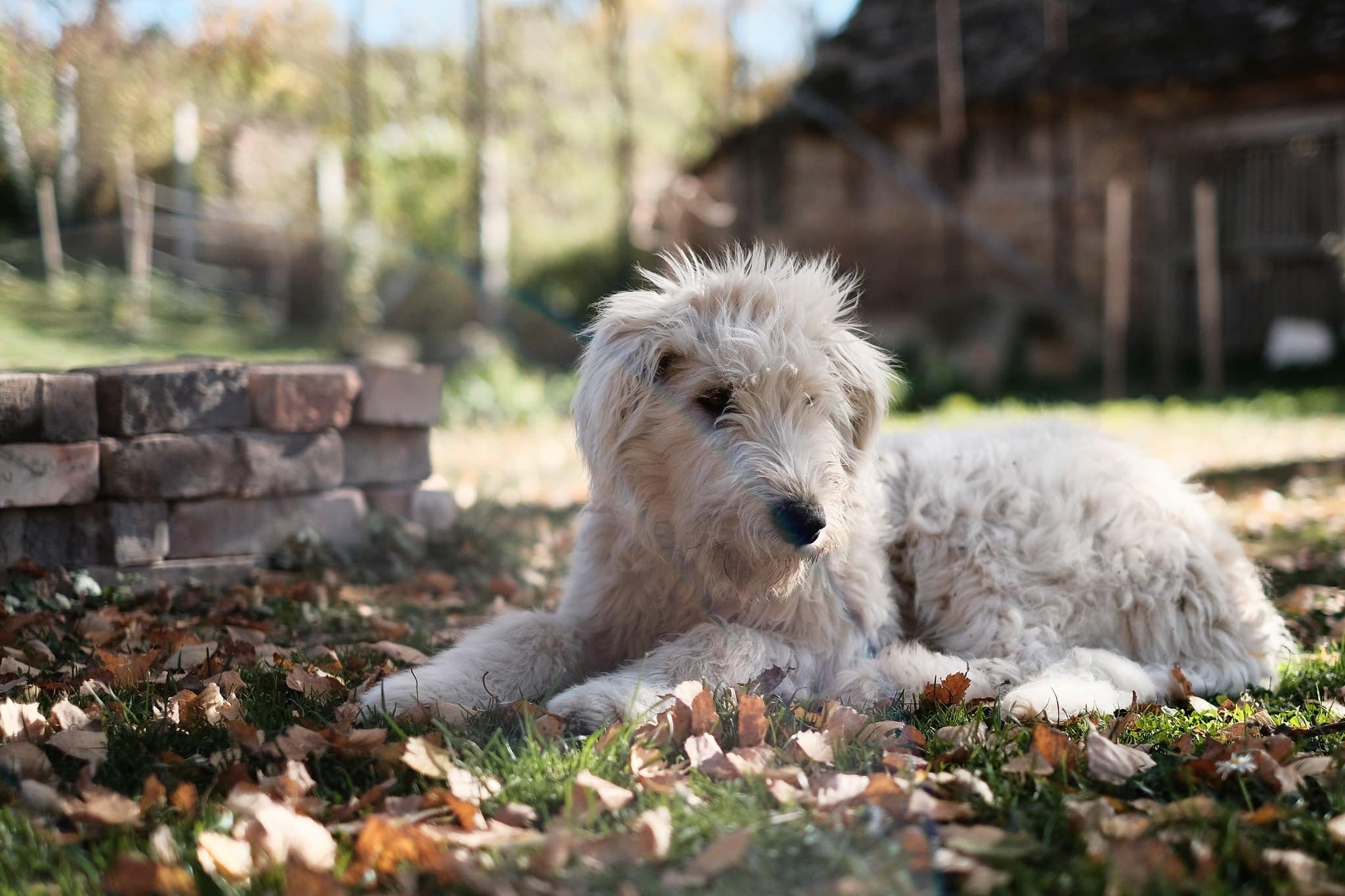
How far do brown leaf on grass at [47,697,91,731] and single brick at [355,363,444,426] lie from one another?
103 inches

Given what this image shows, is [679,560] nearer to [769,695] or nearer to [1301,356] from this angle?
[769,695]

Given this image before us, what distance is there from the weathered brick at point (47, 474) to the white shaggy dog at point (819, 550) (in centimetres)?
209

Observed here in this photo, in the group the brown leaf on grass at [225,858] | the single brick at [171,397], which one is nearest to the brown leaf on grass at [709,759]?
the brown leaf on grass at [225,858]

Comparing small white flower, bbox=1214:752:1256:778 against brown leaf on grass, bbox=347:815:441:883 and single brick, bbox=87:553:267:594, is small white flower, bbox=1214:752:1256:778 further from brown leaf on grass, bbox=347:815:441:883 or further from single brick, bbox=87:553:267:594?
single brick, bbox=87:553:267:594

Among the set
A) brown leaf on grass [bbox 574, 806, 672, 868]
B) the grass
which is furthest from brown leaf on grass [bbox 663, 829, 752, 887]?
the grass

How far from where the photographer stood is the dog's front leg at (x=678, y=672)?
117 inches

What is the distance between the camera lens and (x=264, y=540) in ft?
16.6

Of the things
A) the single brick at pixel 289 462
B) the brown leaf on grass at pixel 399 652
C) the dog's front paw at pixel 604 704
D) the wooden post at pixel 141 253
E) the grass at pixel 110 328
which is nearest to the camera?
the dog's front paw at pixel 604 704

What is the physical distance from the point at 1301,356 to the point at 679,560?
47.8 feet

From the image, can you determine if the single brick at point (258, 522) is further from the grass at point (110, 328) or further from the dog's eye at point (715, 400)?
the dog's eye at point (715, 400)

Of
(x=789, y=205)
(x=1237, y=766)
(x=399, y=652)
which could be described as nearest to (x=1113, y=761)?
(x=1237, y=766)

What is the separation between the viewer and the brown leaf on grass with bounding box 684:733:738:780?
264 centimetres

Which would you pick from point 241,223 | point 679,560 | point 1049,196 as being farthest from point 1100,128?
point 679,560

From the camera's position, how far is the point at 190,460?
471 cm
